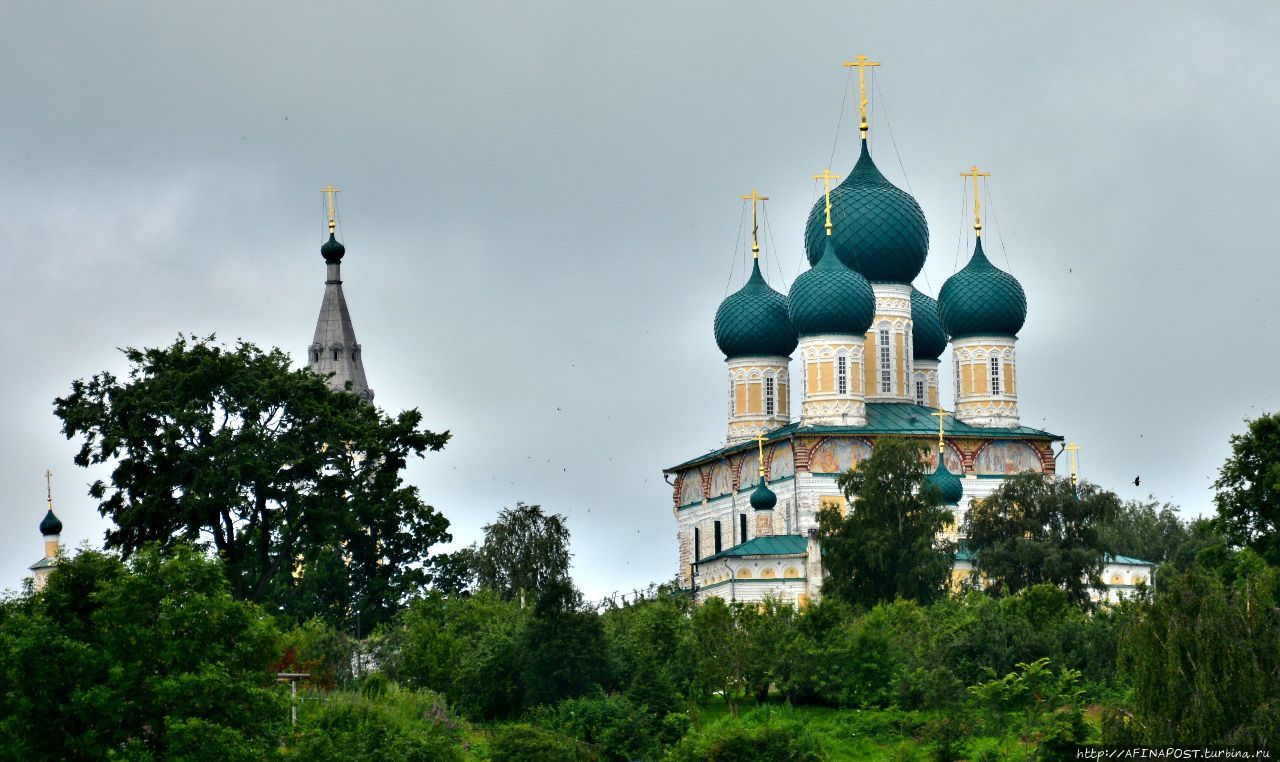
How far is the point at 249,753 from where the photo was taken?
29.8 meters

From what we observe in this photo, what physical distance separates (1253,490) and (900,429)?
17.7 meters

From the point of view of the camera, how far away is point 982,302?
61.1 metres

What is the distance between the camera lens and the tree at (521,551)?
52.5 metres

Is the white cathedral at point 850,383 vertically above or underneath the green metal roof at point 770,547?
above

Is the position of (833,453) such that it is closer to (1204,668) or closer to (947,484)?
(947,484)

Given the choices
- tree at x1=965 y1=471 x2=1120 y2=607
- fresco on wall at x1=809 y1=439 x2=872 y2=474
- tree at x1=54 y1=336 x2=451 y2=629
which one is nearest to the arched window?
fresco on wall at x1=809 y1=439 x2=872 y2=474

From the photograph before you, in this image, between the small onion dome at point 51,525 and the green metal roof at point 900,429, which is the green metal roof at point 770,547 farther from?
the small onion dome at point 51,525

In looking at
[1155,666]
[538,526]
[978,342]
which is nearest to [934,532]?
[538,526]

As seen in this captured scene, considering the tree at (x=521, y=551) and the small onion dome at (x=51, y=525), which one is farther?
the small onion dome at (x=51, y=525)

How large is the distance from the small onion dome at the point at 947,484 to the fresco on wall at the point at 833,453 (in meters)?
2.05

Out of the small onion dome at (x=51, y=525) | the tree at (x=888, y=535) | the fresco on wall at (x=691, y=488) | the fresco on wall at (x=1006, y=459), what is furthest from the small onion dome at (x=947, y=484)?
the small onion dome at (x=51, y=525)

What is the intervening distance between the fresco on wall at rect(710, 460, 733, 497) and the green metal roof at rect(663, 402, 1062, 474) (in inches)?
10.1

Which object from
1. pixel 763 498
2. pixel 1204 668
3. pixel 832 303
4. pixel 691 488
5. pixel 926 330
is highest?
pixel 926 330

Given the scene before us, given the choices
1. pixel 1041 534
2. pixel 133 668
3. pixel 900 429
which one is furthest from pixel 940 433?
pixel 133 668
